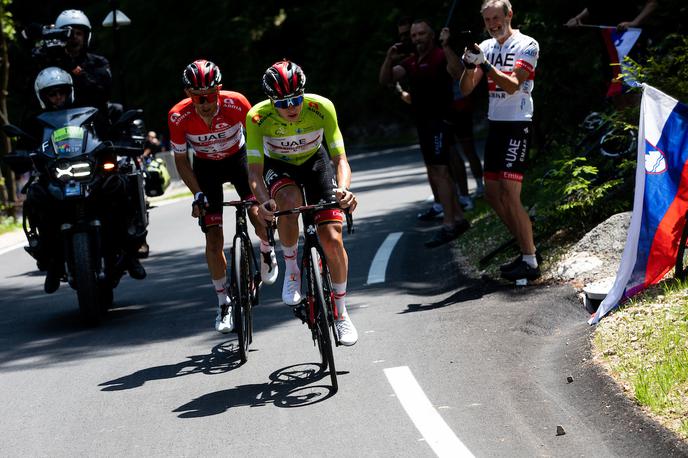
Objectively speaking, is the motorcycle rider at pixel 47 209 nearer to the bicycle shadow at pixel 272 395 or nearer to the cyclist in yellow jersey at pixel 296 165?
the cyclist in yellow jersey at pixel 296 165

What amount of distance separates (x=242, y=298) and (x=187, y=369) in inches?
24.0

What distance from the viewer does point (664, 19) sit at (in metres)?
10.7

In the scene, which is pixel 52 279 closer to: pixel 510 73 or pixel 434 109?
pixel 510 73

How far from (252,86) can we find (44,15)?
1174cm

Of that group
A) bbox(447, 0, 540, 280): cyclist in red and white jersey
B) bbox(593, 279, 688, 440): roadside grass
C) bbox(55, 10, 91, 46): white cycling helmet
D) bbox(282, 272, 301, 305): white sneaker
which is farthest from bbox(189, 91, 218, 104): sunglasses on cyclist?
bbox(55, 10, 91, 46): white cycling helmet

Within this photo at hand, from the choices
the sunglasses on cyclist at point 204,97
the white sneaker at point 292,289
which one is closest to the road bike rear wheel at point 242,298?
the white sneaker at point 292,289

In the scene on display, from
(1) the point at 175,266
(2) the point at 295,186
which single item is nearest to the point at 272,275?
(2) the point at 295,186

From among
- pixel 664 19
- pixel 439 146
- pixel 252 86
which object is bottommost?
pixel 252 86

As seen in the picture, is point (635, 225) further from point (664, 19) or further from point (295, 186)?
point (664, 19)

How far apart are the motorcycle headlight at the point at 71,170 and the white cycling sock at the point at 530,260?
3.68m

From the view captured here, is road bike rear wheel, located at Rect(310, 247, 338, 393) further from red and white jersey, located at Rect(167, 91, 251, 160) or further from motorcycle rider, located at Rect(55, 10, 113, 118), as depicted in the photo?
motorcycle rider, located at Rect(55, 10, 113, 118)

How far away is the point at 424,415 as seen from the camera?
588cm

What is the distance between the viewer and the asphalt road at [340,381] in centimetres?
555

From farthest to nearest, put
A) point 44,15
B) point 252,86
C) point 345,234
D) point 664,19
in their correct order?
point 44,15 → point 252,86 → point 345,234 → point 664,19
